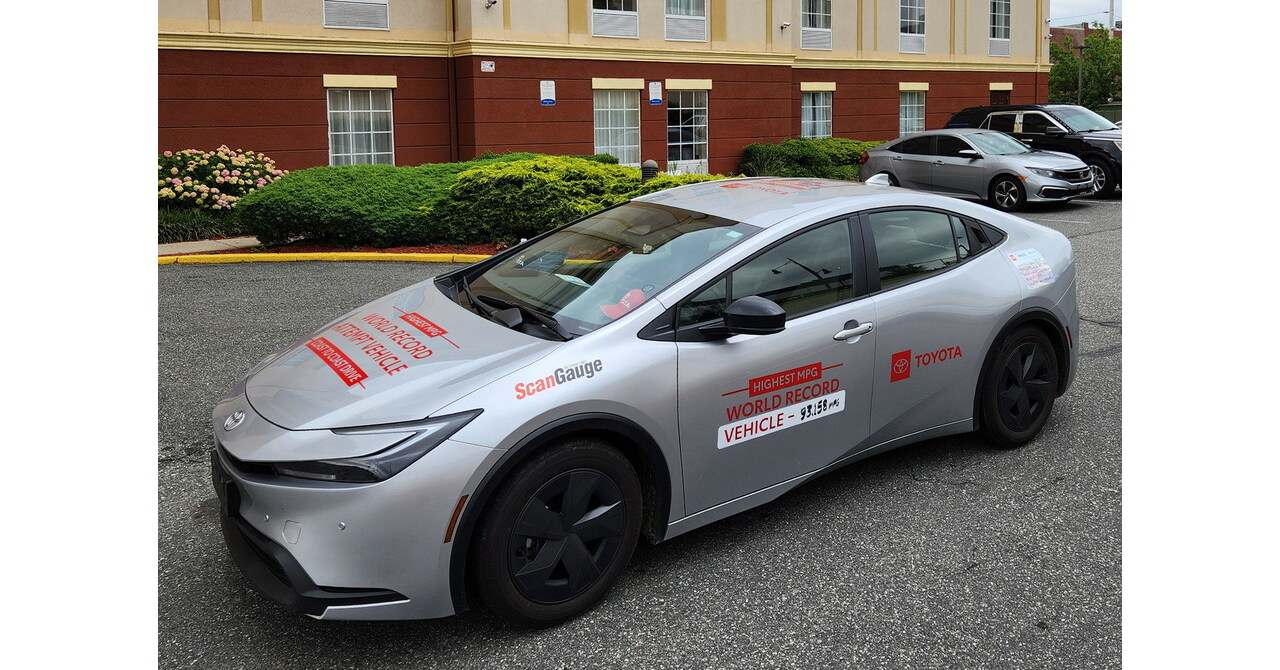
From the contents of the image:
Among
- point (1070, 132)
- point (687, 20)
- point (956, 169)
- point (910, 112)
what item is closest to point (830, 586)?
point (956, 169)

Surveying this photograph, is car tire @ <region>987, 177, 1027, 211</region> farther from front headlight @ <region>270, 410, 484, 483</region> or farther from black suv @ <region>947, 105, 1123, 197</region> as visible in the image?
front headlight @ <region>270, 410, 484, 483</region>

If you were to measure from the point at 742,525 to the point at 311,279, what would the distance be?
24.9ft

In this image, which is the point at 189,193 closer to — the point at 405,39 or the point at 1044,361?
the point at 405,39

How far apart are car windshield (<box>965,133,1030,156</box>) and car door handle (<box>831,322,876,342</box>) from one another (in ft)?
46.7

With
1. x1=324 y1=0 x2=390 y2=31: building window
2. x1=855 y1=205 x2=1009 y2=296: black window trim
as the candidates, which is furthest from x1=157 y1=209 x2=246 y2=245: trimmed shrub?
x1=855 y1=205 x2=1009 y2=296: black window trim

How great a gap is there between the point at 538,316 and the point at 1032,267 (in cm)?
277

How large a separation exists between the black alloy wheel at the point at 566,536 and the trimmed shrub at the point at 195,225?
12.1 m

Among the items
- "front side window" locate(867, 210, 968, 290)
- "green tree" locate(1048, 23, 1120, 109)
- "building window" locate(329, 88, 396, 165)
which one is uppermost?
"green tree" locate(1048, 23, 1120, 109)

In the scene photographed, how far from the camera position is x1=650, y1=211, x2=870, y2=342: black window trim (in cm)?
397

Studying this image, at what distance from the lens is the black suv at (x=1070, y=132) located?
18.8 m

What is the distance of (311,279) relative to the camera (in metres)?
10.8

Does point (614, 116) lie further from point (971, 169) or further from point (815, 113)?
point (971, 169)

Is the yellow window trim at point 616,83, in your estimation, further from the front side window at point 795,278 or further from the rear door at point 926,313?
the front side window at point 795,278

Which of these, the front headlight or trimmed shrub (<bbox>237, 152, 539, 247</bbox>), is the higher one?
trimmed shrub (<bbox>237, 152, 539, 247</bbox>)
